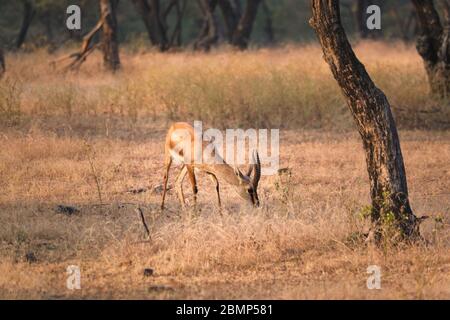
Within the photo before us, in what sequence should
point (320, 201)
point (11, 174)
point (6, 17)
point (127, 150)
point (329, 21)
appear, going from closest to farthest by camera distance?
point (329, 21) → point (320, 201) → point (11, 174) → point (127, 150) → point (6, 17)

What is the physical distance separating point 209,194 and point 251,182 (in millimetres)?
1410

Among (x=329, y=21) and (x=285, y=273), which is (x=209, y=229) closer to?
(x=285, y=273)

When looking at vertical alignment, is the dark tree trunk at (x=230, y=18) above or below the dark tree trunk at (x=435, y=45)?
above

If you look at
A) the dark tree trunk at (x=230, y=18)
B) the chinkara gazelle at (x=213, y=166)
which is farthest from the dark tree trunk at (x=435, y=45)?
the dark tree trunk at (x=230, y=18)

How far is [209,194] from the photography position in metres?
9.00

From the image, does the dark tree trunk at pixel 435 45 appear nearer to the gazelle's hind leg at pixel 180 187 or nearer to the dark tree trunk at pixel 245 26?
the gazelle's hind leg at pixel 180 187

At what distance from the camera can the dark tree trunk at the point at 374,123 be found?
261 inches

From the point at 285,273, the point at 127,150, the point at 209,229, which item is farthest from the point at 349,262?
the point at 127,150

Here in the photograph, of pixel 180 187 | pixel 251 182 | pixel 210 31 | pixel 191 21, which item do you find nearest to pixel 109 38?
→ pixel 210 31

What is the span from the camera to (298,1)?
134 ft

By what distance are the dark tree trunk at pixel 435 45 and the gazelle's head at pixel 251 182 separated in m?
6.15
